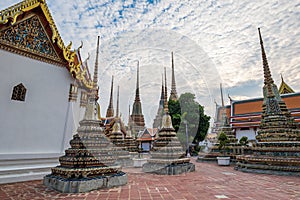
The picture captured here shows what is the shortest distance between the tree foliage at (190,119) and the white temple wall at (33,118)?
13956mm

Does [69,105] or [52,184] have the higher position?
[69,105]

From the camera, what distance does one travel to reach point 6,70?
596 centimetres

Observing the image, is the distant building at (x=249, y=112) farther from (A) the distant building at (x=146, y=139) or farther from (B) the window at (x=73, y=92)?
(B) the window at (x=73, y=92)

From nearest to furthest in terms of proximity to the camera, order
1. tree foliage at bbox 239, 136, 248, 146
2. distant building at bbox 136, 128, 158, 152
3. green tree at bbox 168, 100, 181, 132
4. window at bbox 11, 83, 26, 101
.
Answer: window at bbox 11, 83, 26, 101 → tree foliage at bbox 239, 136, 248, 146 → green tree at bbox 168, 100, 181, 132 → distant building at bbox 136, 128, 158, 152

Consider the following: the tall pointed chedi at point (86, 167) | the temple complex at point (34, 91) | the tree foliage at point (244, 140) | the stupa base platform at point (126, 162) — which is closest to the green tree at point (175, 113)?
the tree foliage at point (244, 140)

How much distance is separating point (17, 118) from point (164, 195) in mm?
5129

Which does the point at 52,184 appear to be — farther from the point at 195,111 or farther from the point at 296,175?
the point at 195,111

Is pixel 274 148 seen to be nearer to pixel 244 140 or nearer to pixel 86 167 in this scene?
pixel 244 140

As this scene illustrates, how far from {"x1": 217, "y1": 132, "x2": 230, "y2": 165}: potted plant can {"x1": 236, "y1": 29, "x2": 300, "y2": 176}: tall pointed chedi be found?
2.06m

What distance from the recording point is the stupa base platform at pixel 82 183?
14.9 feet

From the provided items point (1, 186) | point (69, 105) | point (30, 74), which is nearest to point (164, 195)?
point (1, 186)

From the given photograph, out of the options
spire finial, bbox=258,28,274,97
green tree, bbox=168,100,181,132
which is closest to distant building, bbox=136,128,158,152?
green tree, bbox=168,100,181,132

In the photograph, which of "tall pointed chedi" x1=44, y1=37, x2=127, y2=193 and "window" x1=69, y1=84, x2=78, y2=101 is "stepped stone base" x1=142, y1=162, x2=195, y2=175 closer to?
"tall pointed chedi" x1=44, y1=37, x2=127, y2=193

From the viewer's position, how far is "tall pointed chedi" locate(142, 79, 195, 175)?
7.94m
